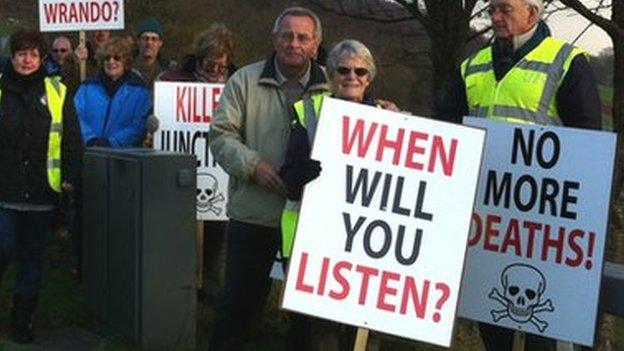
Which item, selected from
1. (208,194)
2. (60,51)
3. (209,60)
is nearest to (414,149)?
(209,60)

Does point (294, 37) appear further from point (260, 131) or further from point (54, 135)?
point (54, 135)

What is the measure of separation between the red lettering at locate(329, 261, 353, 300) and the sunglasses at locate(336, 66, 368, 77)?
824mm

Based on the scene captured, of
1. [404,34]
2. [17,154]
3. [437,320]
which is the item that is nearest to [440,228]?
[437,320]

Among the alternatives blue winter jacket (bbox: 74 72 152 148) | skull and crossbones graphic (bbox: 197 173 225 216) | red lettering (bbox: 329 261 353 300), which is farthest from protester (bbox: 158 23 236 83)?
red lettering (bbox: 329 261 353 300)

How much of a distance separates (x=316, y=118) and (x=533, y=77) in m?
0.98

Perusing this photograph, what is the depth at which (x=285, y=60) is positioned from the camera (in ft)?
17.4

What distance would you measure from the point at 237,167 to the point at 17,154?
2.13 meters

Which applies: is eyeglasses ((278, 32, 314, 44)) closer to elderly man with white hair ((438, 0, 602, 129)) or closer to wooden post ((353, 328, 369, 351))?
elderly man with white hair ((438, 0, 602, 129))

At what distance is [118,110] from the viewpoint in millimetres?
A: 8375

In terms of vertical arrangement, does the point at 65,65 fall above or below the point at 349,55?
below

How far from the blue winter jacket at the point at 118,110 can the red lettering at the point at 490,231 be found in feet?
12.6

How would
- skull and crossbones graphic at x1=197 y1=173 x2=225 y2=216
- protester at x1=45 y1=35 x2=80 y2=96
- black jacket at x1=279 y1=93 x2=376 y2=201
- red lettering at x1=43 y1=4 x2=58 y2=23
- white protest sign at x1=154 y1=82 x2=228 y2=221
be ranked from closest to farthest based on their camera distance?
black jacket at x1=279 y1=93 x2=376 y2=201, white protest sign at x1=154 y1=82 x2=228 y2=221, skull and crossbones graphic at x1=197 y1=173 x2=225 y2=216, protester at x1=45 y1=35 x2=80 y2=96, red lettering at x1=43 y1=4 x2=58 y2=23

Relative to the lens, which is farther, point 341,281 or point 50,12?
point 50,12

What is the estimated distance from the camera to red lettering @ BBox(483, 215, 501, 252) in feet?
16.8
